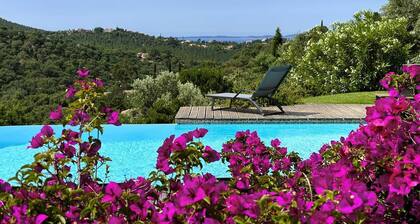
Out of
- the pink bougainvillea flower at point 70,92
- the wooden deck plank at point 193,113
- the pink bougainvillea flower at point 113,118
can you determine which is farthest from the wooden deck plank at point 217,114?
the pink bougainvillea flower at point 113,118

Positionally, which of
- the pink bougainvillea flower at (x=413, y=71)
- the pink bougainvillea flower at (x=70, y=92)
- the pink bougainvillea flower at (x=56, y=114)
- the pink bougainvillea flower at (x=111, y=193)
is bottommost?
the pink bougainvillea flower at (x=111, y=193)

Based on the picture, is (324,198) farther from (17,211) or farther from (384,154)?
(17,211)

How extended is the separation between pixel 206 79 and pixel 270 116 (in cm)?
730

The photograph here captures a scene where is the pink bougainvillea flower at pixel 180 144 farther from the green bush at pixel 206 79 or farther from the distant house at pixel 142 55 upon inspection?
the distant house at pixel 142 55

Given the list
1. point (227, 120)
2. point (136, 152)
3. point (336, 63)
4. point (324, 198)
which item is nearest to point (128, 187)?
point (324, 198)

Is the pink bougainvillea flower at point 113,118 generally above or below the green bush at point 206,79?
above

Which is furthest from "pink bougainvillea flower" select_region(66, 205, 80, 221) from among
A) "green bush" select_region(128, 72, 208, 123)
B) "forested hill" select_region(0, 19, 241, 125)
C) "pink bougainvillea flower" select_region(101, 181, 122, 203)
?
"forested hill" select_region(0, 19, 241, 125)

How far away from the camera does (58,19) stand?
67.1 meters

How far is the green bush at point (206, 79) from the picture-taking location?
16.2 m

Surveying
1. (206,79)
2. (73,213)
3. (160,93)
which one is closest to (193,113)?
(160,93)

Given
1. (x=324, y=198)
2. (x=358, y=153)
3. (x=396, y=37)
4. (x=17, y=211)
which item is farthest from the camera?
(x=396, y=37)

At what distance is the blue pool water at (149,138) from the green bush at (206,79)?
6.69m

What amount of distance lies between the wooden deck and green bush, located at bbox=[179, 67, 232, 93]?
18.1ft

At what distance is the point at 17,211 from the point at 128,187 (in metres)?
0.38
